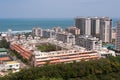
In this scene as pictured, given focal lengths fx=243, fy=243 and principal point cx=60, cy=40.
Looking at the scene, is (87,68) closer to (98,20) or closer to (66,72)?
(66,72)

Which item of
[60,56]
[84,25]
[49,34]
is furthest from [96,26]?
[60,56]

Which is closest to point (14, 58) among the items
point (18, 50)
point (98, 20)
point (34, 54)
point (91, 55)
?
point (18, 50)

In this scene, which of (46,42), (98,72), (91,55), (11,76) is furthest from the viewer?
(46,42)

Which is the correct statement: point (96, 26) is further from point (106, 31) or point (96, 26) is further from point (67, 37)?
point (67, 37)

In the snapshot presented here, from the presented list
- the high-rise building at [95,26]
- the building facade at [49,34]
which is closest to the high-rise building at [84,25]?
the high-rise building at [95,26]

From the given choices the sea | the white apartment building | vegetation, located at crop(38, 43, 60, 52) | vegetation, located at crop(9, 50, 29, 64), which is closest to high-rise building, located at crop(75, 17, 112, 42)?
vegetation, located at crop(38, 43, 60, 52)

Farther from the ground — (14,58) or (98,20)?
(98,20)

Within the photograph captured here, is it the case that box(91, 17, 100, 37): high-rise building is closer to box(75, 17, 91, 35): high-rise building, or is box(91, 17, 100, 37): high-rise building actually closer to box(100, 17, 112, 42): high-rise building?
box(75, 17, 91, 35): high-rise building
